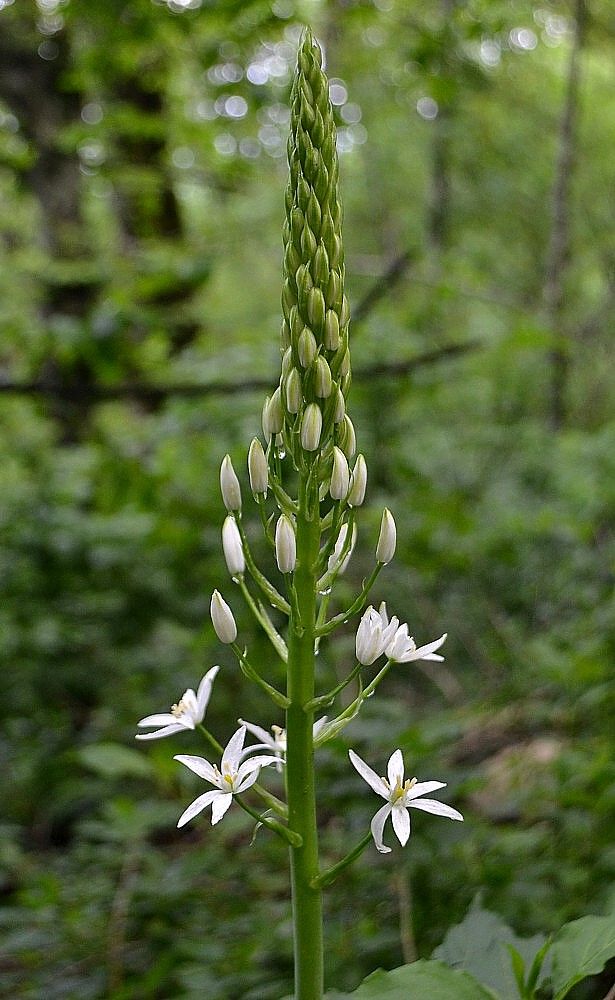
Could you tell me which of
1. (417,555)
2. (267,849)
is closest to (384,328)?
(417,555)

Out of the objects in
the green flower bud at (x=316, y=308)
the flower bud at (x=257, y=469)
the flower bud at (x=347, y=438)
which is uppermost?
the green flower bud at (x=316, y=308)

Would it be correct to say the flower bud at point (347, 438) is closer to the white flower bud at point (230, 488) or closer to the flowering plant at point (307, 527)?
the flowering plant at point (307, 527)

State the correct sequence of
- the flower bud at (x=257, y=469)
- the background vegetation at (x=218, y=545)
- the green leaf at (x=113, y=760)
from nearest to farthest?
Answer: the flower bud at (x=257, y=469) → the background vegetation at (x=218, y=545) → the green leaf at (x=113, y=760)

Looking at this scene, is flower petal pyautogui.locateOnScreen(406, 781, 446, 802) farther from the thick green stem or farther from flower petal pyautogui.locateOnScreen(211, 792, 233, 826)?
flower petal pyautogui.locateOnScreen(211, 792, 233, 826)

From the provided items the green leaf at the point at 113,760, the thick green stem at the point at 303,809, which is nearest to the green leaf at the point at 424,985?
the thick green stem at the point at 303,809

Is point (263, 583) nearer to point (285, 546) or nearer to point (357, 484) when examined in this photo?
point (285, 546)
